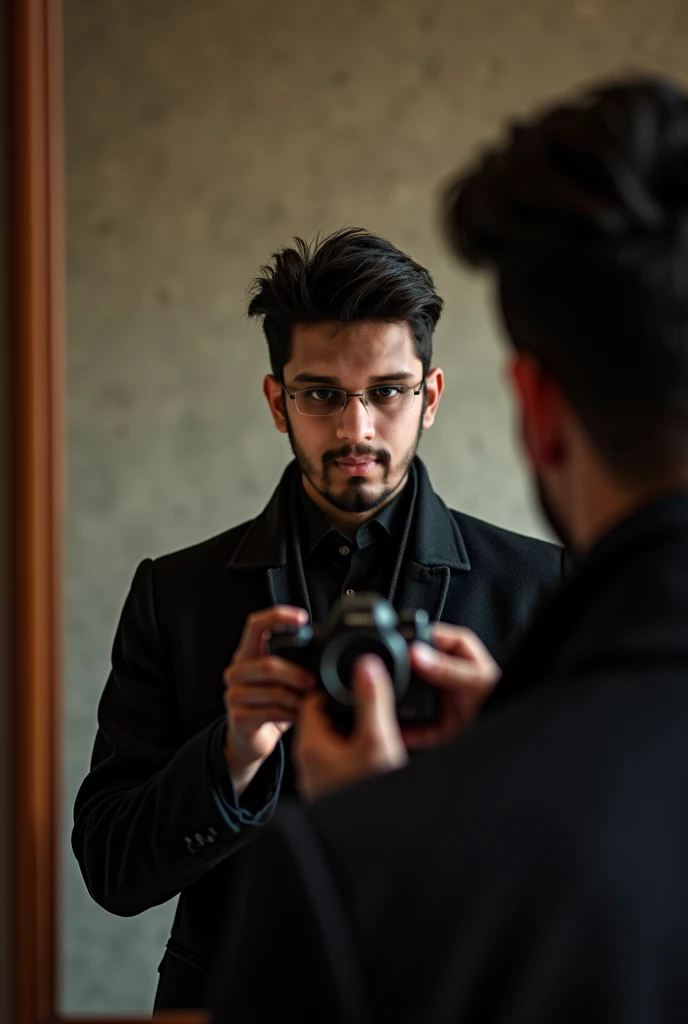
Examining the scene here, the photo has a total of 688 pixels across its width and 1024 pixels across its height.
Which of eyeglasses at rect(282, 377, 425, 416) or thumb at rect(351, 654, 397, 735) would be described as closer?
thumb at rect(351, 654, 397, 735)

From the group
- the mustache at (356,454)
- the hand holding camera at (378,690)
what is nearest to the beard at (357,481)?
the mustache at (356,454)

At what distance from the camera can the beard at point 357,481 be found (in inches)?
44.6

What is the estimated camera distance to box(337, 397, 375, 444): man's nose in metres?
1.12

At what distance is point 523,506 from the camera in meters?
1.59

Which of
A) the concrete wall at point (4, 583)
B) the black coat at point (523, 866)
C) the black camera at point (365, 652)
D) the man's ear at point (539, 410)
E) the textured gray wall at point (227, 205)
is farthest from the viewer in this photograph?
the textured gray wall at point (227, 205)

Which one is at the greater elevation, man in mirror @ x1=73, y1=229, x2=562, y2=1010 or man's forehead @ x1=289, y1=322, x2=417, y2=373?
man's forehead @ x1=289, y1=322, x2=417, y2=373

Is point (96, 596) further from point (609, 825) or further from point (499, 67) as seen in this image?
point (609, 825)

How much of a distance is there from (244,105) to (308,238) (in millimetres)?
198

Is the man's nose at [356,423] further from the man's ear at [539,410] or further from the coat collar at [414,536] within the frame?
the man's ear at [539,410]

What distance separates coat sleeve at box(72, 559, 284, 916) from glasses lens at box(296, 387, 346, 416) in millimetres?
226

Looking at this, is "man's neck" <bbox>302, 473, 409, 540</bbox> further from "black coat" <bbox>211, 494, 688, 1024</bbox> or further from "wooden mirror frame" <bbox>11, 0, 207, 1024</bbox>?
"black coat" <bbox>211, 494, 688, 1024</bbox>

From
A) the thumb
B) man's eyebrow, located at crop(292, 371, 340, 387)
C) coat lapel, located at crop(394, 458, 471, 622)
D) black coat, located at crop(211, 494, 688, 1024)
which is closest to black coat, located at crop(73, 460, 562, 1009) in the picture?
coat lapel, located at crop(394, 458, 471, 622)

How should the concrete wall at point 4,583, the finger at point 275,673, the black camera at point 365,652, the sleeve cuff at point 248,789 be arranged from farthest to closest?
the concrete wall at point 4,583 < the sleeve cuff at point 248,789 < the finger at point 275,673 < the black camera at point 365,652

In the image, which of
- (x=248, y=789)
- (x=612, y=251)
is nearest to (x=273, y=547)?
(x=248, y=789)
